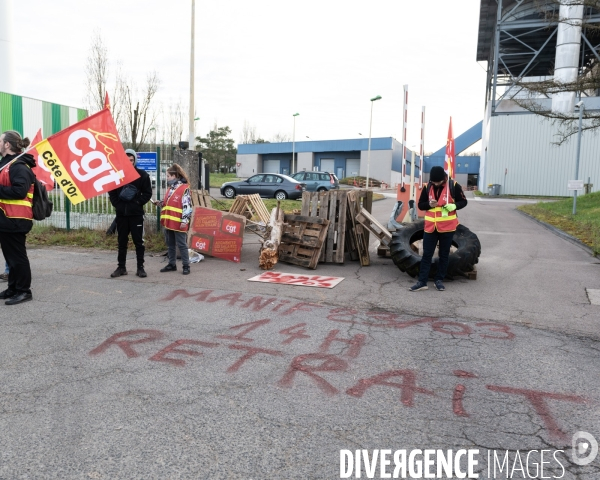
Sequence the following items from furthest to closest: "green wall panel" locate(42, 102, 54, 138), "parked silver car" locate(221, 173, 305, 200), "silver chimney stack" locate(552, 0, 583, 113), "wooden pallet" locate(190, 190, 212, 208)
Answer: "silver chimney stack" locate(552, 0, 583, 113), "parked silver car" locate(221, 173, 305, 200), "green wall panel" locate(42, 102, 54, 138), "wooden pallet" locate(190, 190, 212, 208)

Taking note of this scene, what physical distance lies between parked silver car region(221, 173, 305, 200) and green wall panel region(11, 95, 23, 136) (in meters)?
9.78

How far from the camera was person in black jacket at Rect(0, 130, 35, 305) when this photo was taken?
5629mm

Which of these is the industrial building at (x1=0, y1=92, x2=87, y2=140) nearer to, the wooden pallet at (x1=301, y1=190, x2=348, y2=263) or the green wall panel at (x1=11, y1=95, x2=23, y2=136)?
the green wall panel at (x1=11, y1=95, x2=23, y2=136)

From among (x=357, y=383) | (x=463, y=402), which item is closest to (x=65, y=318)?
(x=357, y=383)

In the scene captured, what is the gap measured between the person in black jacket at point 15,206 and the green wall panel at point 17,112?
18855 millimetres

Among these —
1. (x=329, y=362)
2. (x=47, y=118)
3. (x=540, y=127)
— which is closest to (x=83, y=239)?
(x=329, y=362)

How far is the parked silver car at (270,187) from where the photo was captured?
80.0ft

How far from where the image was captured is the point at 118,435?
9.83 feet

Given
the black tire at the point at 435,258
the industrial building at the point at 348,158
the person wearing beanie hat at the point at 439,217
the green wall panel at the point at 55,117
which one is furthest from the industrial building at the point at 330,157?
the person wearing beanie hat at the point at 439,217

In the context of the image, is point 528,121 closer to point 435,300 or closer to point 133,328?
point 435,300

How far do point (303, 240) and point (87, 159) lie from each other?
380 centimetres

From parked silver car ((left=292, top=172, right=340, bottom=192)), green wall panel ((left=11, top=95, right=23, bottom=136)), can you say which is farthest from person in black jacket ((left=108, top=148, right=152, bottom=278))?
parked silver car ((left=292, top=172, right=340, bottom=192))

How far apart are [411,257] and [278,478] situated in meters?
5.59

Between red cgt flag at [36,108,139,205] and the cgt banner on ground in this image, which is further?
the cgt banner on ground
